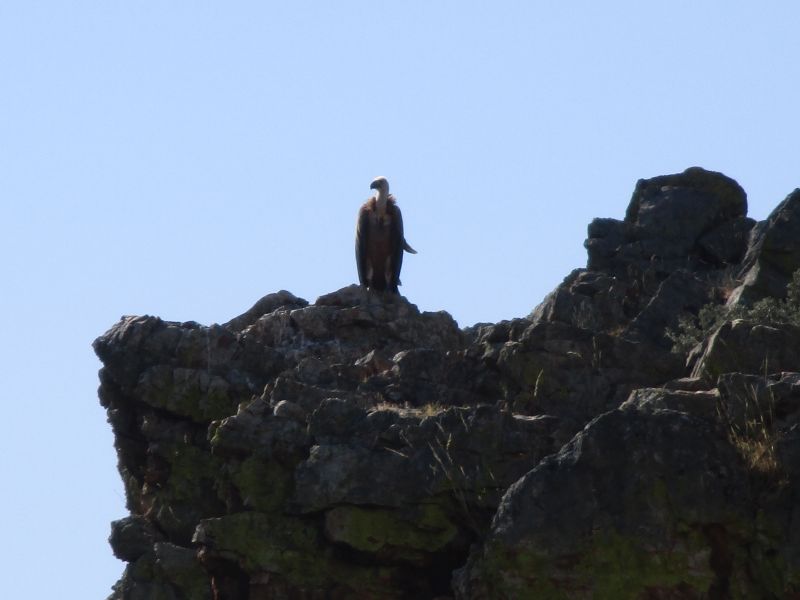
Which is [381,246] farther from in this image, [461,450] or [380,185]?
[461,450]

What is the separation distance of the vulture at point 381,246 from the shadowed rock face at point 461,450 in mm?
5797

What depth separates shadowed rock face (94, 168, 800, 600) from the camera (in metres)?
13.8

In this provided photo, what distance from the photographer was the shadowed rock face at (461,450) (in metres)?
13.8

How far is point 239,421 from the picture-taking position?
16969mm

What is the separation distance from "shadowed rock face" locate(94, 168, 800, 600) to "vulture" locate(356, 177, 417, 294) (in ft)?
19.0

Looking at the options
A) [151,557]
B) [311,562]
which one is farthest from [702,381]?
[151,557]

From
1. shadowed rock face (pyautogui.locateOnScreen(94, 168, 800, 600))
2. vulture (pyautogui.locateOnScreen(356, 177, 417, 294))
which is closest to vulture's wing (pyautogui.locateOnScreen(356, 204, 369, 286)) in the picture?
vulture (pyautogui.locateOnScreen(356, 177, 417, 294))

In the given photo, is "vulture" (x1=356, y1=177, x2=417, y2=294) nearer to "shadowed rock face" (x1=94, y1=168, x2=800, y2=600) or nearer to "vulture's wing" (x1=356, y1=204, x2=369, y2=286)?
"vulture's wing" (x1=356, y1=204, x2=369, y2=286)

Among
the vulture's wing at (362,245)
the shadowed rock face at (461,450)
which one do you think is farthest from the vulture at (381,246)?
the shadowed rock face at (461,450)

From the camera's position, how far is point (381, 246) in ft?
92.9

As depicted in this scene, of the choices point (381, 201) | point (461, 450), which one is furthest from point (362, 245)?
point (461, 450)

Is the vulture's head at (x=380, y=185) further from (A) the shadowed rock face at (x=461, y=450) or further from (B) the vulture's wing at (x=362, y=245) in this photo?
(A) the shadowed rock face at (x=461, y=450)

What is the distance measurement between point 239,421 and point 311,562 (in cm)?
174

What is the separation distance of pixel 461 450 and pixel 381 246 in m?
12.9
